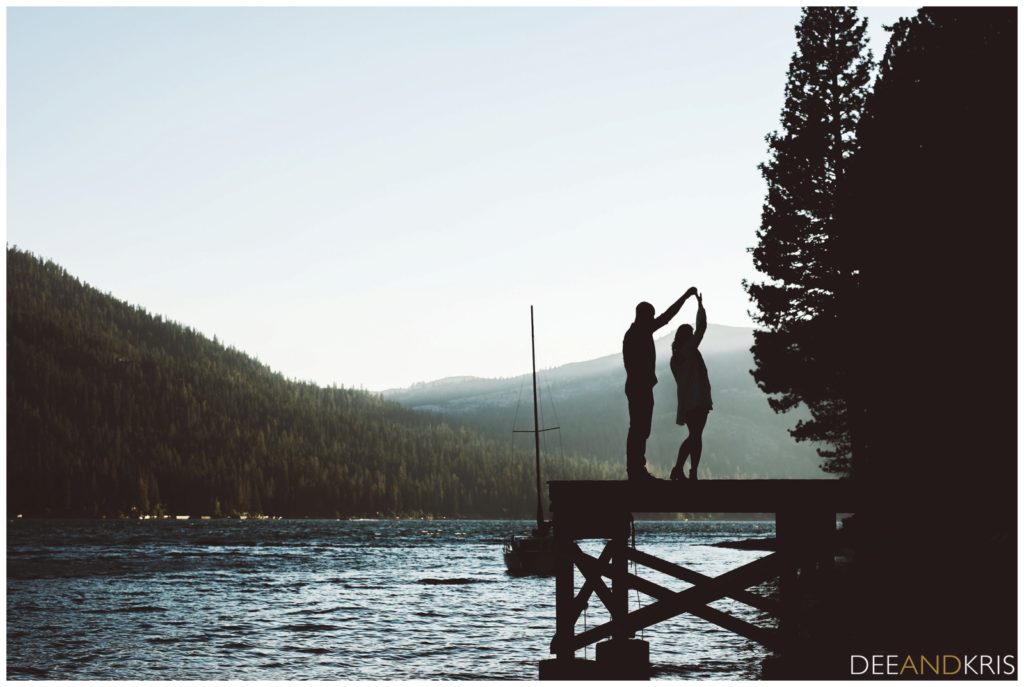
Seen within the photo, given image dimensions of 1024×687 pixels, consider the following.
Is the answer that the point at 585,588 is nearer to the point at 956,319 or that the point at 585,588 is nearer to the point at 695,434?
the point at 695,434

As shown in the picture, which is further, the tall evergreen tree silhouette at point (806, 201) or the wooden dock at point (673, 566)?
the tall evergreen tree silhouette at point (806, 201)

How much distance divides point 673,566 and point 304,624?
2909 cm

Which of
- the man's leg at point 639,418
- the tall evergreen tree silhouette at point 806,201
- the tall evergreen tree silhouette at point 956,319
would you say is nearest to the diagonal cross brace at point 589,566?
the man's leg at point 639,418

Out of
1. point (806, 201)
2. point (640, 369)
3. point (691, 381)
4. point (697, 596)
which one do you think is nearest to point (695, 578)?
point (697, 596)

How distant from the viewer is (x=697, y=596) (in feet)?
48.6

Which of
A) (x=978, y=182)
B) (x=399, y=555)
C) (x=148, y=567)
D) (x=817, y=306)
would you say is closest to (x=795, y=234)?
(x=817, y=306)

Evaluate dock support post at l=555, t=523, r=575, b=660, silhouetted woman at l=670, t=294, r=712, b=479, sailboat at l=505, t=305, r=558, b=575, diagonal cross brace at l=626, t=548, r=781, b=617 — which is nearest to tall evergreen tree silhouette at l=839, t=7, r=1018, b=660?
diagonal cross brace at l=626, t=548, r=781, b=617

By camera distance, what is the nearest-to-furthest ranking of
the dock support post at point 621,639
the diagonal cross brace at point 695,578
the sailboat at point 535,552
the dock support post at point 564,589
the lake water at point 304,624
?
the dock support post at point 564,589, the diagonal cross brace at point 695,578, the dock support post at point 621,639, the lake water at point 304,624, the sailboat at point 535,552

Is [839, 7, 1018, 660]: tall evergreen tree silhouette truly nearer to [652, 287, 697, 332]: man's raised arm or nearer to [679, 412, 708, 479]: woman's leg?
[679, 412, 708, 479]: woman's leg

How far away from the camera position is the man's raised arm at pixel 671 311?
13.5 meters

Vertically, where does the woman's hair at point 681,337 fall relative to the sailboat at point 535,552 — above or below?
above

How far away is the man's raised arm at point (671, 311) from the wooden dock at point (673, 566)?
202 centimetres

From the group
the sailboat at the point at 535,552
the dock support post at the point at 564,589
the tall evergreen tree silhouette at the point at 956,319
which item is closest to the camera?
the dock support post at the point at 564,589

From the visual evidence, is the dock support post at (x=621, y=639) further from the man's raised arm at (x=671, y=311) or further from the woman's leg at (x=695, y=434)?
the man's raised arm at (x=671, y=311)
